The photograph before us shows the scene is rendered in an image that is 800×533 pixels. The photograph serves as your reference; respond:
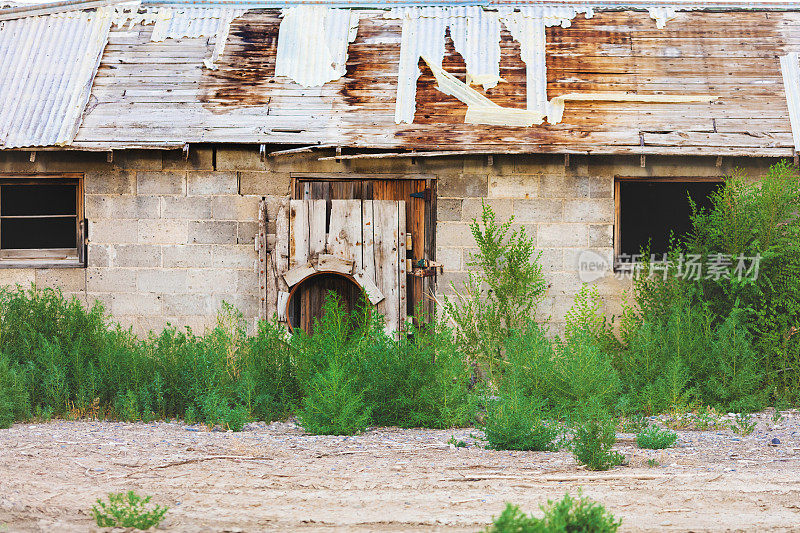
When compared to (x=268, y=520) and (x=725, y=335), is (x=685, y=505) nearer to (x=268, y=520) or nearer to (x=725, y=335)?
(x=268, y=520)

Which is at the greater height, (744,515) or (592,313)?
(592,313)

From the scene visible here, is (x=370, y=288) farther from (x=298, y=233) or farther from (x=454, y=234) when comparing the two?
(x=454, y=234)

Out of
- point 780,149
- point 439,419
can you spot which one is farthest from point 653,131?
point 439,419

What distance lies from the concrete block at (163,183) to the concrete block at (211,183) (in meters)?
0.09

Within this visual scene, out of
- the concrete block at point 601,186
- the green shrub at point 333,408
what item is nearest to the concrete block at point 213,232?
the green shrub at point 333,408

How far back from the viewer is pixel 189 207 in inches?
355

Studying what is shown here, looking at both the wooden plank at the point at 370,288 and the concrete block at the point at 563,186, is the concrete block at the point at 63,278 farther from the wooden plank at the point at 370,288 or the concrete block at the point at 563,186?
the concrete block at the point at 563,186

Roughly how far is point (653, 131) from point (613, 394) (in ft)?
10.8

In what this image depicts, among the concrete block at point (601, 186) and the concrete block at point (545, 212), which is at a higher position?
the concrete block at point (601, 186)

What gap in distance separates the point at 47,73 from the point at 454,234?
507 cm

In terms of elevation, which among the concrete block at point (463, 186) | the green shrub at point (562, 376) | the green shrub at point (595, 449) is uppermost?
the concrete block at point (463, 186)

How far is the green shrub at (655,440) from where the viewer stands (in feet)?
19.6

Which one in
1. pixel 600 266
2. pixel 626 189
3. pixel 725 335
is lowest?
pixel 725 335

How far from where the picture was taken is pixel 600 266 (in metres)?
8.92
